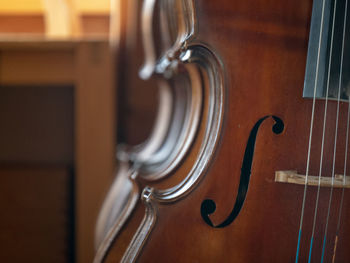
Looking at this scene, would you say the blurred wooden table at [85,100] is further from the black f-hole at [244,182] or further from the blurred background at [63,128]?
the black f-hole at [244,182]

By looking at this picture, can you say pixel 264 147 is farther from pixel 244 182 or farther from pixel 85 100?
pixel 85 100

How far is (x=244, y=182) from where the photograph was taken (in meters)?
0.62

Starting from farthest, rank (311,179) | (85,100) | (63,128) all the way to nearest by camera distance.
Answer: (63,128), (85,100), (311,179)

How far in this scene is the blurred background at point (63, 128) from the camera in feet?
4.21

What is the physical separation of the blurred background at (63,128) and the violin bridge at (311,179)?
781mm

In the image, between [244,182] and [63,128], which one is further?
[63,128]

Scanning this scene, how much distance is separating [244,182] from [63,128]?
993mm

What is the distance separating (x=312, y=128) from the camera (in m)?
0.63

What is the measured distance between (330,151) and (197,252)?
0.26m

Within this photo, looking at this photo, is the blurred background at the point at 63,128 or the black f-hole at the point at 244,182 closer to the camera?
the black f-hole at the point at 244,182

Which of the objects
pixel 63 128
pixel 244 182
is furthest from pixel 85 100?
pixel 244 182

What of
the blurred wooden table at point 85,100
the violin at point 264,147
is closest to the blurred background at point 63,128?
the blurred wooden table at point 85,100

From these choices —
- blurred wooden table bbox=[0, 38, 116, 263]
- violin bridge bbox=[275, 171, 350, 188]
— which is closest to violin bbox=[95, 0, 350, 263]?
violin bridge bbox=[275, 171, 350, 188]

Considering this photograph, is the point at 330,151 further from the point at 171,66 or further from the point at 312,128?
the point at 171,66
